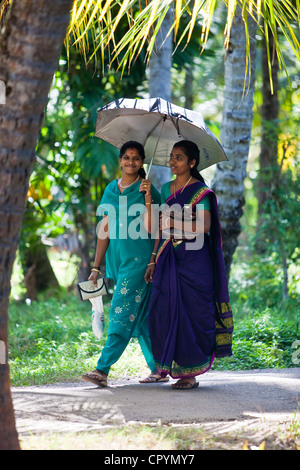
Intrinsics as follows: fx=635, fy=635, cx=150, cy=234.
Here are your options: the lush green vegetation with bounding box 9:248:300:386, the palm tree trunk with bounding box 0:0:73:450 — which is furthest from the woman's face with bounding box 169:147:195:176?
the lush green vegetation with bounding box 9:248:300:386

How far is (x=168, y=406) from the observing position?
14.4ft

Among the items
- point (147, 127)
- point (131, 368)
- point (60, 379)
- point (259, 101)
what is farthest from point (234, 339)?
point (259, 101)

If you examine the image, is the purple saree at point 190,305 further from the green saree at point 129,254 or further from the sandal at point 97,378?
the sandal at point 97,378

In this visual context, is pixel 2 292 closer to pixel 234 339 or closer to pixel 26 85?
pixel 26 85

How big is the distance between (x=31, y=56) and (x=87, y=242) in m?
8.35

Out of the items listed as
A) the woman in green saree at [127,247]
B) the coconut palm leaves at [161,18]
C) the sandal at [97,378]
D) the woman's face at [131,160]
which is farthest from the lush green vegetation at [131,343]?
the coconut palm leaves at [161,18]

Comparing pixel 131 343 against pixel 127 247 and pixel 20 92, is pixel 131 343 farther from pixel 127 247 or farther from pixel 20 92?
pixel 20 92

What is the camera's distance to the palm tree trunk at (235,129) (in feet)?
23.3

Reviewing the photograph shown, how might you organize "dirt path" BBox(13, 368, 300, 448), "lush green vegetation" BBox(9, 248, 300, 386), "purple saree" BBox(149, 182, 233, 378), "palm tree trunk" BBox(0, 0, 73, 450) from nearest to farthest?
"palm tree trunk" BBox(0, 0, 73, 450), "dirt path" BBox(13, 368, 300, 448), "purple saree" BBox(149, 182, 233, 378), "lush green vegetation" BBox(9, 248, 300, 386)

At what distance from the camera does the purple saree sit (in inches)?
197

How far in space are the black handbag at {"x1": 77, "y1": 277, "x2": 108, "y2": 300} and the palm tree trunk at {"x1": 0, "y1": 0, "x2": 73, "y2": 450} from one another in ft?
6.82

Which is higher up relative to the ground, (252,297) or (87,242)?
(87,242)

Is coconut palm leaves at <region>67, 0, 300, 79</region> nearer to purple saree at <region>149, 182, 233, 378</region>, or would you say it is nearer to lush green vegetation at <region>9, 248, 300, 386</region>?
purple saree at <region>149, 182, 233, 378</region>

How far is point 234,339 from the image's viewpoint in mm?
7082
